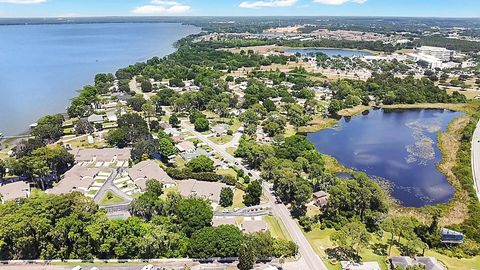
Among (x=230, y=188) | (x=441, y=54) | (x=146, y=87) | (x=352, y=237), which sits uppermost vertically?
(x=441, y=54)

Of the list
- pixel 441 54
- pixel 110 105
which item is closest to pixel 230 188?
pixel 110 105

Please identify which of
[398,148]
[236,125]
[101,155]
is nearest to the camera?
[101,155]

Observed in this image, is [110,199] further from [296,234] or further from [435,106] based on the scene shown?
[435,106]

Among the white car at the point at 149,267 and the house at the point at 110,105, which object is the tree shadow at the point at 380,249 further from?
the house at the point at 110,105

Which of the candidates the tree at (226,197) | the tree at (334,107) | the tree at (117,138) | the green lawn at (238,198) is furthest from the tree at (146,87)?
the tree at (226,197)

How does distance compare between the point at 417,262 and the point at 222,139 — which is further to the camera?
the point at 222,139

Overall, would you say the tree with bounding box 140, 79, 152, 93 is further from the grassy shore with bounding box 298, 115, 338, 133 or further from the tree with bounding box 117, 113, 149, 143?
the grassy shore with bounding box 298, 115, 338, 133
